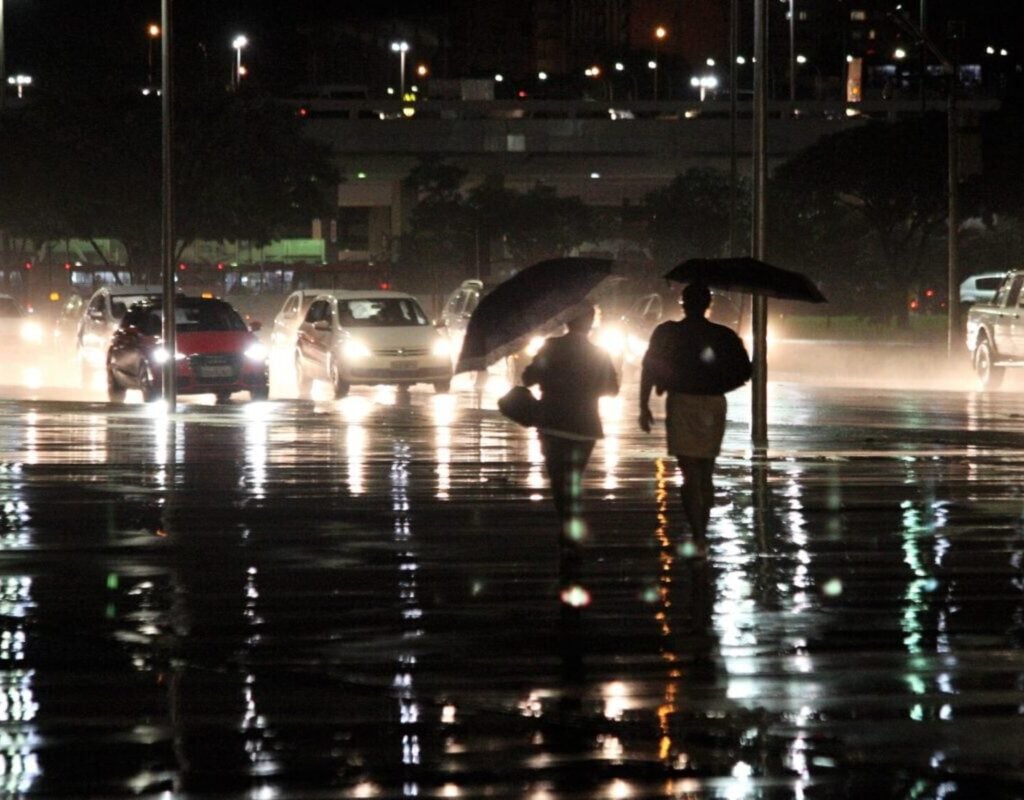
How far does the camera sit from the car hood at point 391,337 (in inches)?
1510

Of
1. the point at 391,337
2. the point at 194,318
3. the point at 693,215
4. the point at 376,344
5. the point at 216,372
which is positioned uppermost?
the point at 693,215

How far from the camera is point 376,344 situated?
38281mm

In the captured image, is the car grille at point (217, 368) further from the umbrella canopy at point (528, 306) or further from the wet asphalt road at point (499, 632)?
the umbrella canopy at point (528, 306)

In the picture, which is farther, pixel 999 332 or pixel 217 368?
pixel 999 332

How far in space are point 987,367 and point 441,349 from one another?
9.52 m

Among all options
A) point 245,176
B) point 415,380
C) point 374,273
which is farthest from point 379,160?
point 415,380

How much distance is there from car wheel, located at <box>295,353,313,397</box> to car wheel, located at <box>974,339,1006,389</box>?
462 inches

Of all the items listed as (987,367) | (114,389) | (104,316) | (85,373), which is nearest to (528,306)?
(114,389)

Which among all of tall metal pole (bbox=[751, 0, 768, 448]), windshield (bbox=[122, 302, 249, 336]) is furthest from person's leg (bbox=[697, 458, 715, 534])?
windshield (bbox=[122, 302, 249, 336])

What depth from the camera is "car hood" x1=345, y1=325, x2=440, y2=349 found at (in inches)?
1510

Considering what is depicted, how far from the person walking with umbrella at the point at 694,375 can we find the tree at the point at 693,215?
84.8 metres

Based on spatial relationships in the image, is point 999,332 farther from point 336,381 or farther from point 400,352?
point 336,381

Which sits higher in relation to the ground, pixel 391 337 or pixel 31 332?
pixel 31 332

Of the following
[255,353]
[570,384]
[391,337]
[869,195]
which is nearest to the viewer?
[570,384]
